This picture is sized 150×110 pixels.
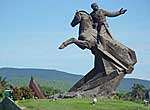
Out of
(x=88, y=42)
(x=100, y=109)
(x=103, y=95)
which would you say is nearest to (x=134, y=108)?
(x=100, y=109)

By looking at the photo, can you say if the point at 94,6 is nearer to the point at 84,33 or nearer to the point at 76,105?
the point at 84,33

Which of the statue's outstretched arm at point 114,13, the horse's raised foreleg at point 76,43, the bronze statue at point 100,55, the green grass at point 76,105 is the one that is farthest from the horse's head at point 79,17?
the green grass at point 76,105

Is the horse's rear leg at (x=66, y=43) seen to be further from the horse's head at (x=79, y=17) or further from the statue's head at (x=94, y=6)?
the statue's head at (x=94, y=6)

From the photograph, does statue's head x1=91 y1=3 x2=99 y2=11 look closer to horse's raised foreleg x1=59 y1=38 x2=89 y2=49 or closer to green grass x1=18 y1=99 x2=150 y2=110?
horse's raised foreleg x1=59 y1=38 x2=89 y2=49

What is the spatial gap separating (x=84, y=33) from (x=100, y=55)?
2.01 meters

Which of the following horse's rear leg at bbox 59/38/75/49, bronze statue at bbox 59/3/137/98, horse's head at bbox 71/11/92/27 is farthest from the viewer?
horse's head at bbox 71/11/92/27

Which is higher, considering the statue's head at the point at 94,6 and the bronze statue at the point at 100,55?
the statue's head at the point at 94,6

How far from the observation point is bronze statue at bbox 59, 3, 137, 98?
35.0 m

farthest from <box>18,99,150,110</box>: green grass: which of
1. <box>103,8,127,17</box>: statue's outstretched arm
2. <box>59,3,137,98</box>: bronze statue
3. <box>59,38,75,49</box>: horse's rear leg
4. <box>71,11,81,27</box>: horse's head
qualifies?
<box>103,8,127,17</box>: statue's outstretched arm

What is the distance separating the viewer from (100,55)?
117 ft

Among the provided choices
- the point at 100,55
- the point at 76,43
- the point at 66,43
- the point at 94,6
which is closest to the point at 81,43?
the point at 76,43

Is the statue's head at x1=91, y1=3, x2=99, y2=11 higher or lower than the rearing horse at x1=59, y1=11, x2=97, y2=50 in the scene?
higher

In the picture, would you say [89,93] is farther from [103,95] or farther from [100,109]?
[100,109]

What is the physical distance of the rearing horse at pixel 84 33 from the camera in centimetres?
3522
